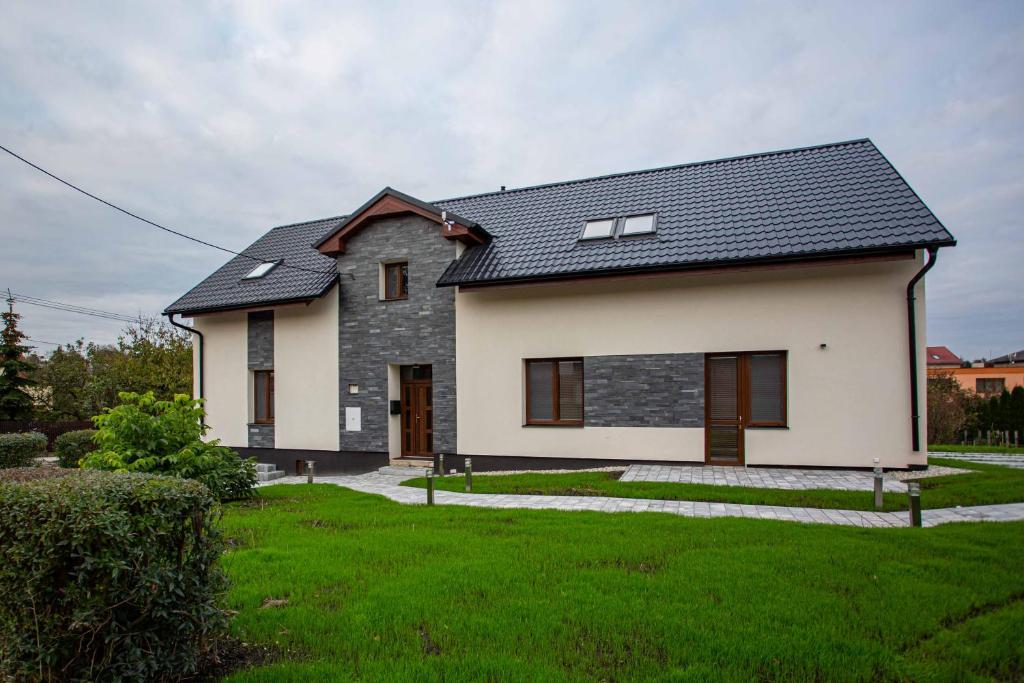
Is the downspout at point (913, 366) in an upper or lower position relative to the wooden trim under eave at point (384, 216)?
lower

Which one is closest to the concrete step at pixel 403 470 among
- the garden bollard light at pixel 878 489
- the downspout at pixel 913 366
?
the garden bollard light at pixel 878 489

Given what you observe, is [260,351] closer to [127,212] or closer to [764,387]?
[127,212]

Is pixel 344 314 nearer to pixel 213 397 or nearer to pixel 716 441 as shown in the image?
pixel 213 397

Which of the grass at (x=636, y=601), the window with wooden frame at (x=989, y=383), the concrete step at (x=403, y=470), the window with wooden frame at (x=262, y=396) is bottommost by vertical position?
the concrete step at (x=403, y=470)

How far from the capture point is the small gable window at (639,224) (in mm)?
12391

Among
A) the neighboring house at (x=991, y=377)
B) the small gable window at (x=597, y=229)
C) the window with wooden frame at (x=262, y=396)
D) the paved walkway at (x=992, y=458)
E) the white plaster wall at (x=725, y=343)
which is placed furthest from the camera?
the neighboring house at (x=991, y=377)

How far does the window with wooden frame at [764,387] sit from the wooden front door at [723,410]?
0.50ft

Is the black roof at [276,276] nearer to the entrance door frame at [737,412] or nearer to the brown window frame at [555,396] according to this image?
the brown window frame at [555,396]

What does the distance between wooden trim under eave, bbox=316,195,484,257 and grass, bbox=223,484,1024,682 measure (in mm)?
8175

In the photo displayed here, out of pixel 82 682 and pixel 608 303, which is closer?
pixel 82 682

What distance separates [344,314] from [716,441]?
30.9ft

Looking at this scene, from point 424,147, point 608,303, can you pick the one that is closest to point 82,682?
point 608,303

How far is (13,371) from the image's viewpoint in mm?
23141

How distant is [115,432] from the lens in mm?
8570
